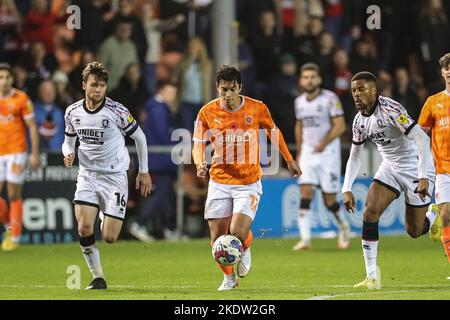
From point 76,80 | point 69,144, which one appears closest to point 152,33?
point 76,80

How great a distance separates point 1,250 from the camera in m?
17.1

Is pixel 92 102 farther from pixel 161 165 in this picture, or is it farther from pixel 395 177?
pixel 161 165

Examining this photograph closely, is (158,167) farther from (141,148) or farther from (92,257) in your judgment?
(92,257)

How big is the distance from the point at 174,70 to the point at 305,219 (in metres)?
4.10

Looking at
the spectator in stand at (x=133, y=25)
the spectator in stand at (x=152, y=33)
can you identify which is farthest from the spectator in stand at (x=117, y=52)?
the spectator in stand at (x=152, y=33)

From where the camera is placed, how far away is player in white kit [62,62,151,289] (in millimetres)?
11734

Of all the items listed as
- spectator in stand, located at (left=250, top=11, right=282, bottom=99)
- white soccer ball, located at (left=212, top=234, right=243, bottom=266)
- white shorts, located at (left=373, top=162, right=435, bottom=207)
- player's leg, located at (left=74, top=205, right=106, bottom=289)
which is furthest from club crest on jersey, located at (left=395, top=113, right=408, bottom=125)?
spectator in stand, located at (left=250, top=11, right=282, bottom=99)

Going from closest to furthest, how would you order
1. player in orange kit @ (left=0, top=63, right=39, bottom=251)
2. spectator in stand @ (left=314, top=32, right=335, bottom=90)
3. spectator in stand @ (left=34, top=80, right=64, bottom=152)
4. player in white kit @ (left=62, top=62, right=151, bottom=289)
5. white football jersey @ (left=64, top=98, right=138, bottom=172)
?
player in white kit @ (left=62, top=62, right=151, bottom=289)
white football jersey @ (left=64, top=98, right=138, bottom=172)
player in orange kit @ (left=0, top=63, right=39, bottom=251)
spectator in stand @ (left=34, top=80, right=64, bottom=152)
spectator in stand @ (left=314, top=32, right=335, bottom=90)

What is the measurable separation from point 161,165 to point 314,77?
302 centimetres

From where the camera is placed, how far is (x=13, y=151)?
682 inches

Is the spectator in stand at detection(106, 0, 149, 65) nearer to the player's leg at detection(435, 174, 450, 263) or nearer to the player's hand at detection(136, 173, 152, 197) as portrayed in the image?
the player's hand at detection(136, 173, 152, 197)

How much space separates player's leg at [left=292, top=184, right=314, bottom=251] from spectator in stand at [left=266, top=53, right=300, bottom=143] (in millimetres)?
3185

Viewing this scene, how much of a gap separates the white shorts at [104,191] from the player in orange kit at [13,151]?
5221 mm

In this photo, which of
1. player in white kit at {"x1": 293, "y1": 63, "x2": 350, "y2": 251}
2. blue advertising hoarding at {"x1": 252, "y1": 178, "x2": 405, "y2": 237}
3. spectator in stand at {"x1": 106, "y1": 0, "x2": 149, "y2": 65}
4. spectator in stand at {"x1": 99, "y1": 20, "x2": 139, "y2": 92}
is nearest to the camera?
player in white kit at {"x1": 293, "y1": 63, "x2": 350, "y2": 251}
